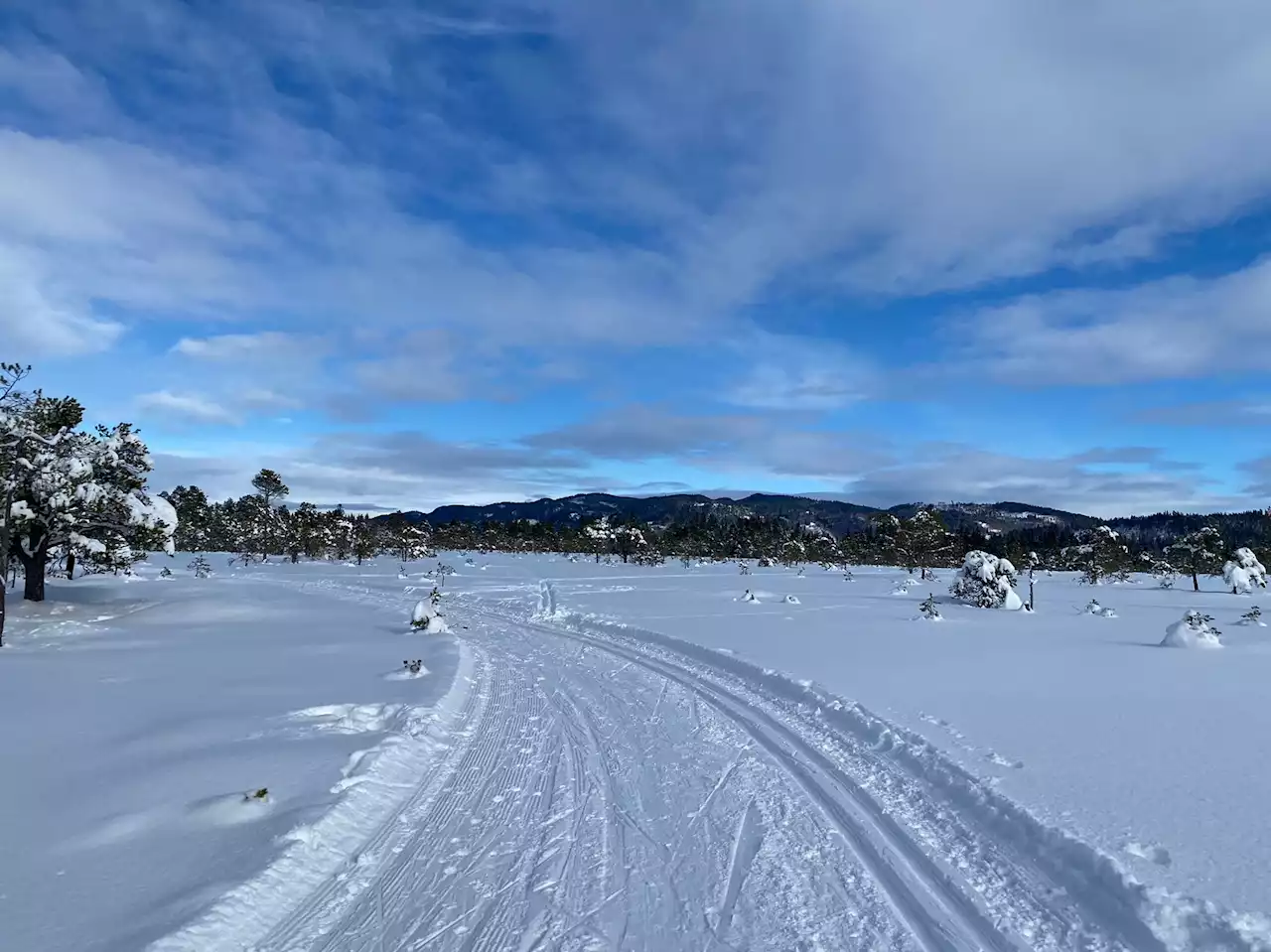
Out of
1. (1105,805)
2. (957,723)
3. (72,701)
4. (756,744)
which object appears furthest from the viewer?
(72,701)

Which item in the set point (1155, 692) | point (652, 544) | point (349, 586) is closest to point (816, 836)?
point (1155, 692)

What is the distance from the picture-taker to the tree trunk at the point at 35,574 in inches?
754

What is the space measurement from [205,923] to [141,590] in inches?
1175

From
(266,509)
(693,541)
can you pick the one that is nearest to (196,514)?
(266,509)

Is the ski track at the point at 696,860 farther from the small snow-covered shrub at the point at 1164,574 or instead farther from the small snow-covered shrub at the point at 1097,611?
the small snow-covered shrub at the point at 1164,574

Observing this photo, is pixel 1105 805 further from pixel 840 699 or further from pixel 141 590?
pixel 141 590

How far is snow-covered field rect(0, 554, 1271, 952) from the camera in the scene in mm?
4059

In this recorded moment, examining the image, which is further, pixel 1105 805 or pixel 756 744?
pixel 756 744

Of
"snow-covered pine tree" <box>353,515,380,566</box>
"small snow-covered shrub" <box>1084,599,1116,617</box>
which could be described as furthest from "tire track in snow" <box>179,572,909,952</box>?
"snow-covered pine tree" <box>353,515,380,566</box>

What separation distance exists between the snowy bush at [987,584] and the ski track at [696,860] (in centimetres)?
2112

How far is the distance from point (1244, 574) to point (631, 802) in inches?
1660

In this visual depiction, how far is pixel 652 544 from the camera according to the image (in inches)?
2660

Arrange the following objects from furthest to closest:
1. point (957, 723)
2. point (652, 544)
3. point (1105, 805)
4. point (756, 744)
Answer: point (652, 544), point (957, 723), point (756, 744), point (1105, 805)

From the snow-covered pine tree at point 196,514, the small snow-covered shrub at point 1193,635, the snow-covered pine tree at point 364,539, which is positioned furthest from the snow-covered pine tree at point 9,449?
the snow-covered pine tree at point 196,514
